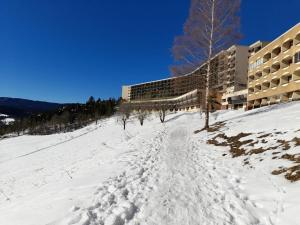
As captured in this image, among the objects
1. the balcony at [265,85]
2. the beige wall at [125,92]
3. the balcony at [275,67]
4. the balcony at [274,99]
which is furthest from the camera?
the beige wall at [125,92]

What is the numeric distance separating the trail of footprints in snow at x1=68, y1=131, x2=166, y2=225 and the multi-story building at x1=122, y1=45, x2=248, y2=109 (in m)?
14.9

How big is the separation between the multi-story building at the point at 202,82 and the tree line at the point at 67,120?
27.7m

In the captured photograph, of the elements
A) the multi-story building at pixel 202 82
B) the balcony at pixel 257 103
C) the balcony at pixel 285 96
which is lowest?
the balcony at pixel 257 103

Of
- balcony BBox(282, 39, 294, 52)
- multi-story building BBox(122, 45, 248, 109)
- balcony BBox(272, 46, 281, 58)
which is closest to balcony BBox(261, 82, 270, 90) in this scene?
balcony BBox(272, 46, 281, 58)

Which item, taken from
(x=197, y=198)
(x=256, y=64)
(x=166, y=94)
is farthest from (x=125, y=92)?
(x=197, y=198)

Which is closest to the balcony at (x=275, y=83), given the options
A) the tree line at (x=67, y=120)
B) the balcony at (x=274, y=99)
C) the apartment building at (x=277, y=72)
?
the apartment building at (x=277, y=72)

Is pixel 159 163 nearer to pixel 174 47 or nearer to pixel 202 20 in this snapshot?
pixel 174 47

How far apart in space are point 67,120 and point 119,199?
130m

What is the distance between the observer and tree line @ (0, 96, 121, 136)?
415 feet

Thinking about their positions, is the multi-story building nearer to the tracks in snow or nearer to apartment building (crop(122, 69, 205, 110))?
apartment building (crop(122, 69, 205, 110))

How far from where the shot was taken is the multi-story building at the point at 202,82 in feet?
74.0

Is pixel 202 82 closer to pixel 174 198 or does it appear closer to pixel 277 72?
pixel 174 198

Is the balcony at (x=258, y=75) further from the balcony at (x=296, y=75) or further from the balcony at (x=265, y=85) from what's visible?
the balcony at (x=296, y=75)

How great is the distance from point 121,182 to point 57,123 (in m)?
131
